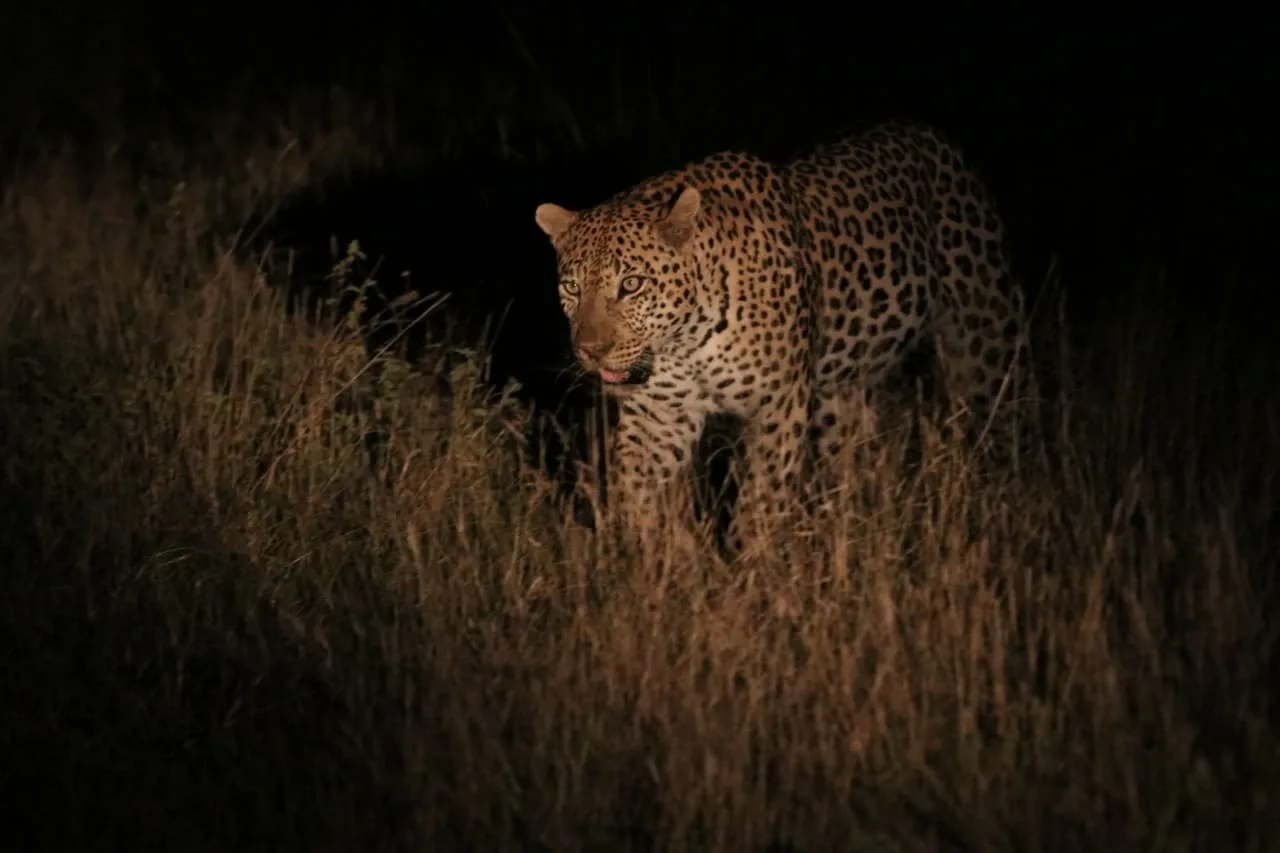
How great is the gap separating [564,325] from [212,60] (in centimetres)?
451

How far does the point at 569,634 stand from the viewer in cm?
568

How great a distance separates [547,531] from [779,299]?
0.99 metres

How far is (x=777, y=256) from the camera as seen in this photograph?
701 centimetres

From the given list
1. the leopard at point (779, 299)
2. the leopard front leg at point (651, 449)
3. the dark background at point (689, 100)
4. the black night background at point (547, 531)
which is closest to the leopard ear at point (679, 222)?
the leopard at point (779, 299)

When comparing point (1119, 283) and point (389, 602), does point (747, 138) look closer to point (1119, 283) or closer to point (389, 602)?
point (1119, 283)

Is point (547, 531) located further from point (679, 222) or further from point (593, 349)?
point (679, 222)

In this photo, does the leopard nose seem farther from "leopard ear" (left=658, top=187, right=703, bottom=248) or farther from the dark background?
the dark background

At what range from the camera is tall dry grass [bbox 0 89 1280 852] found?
4.94 m

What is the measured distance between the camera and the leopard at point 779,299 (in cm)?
675

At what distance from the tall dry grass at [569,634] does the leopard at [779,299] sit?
0.35 metres

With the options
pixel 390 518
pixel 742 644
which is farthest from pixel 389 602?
pixel 742 644

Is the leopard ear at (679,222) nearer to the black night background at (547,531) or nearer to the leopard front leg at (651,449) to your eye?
the leopard front leg at (651,449)

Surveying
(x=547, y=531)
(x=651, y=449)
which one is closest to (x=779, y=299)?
(x=651, y=449)

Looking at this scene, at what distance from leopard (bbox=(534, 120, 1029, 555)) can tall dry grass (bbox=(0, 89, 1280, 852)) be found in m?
0.35
